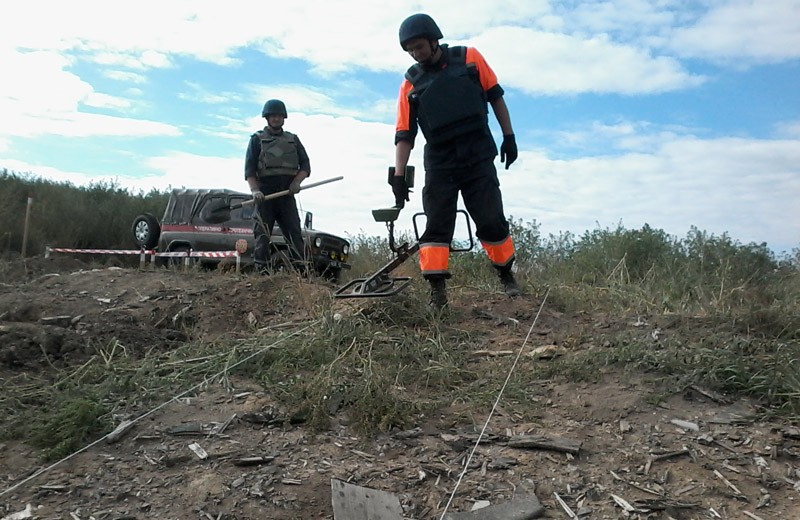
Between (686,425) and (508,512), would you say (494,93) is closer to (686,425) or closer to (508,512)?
(686,425)

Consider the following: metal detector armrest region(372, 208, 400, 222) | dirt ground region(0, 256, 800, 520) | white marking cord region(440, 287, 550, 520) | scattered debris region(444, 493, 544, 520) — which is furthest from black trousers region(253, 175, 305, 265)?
scattered debris region(444, 493, 544, 520)

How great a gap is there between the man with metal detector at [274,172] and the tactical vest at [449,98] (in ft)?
8.92

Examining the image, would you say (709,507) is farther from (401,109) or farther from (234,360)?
(401,109)

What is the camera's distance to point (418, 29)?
176 inches

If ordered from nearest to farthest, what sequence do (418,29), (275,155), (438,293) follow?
(418,29) → (438,293) → (275,155)

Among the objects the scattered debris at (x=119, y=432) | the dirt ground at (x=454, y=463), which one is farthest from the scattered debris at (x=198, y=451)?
the scattered debris at (x=119, y=432)

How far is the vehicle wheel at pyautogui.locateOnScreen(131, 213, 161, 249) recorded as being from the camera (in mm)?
12211

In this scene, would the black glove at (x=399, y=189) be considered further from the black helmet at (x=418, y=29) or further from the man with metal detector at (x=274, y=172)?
the man with metal detector at (x=274, y=172)

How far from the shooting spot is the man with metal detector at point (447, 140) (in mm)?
4559

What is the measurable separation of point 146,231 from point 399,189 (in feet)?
28.5

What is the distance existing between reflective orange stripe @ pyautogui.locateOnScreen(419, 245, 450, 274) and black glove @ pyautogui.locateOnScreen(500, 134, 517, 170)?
754mm

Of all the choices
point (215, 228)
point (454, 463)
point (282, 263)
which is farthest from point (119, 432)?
point (215, 228)

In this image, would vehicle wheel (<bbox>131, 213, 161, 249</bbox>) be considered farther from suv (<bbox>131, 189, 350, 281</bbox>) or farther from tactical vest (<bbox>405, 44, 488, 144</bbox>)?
tactical vest (<bbox>405, 44, 488, 144</bbox>)

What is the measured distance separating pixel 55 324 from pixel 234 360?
6.59ft
